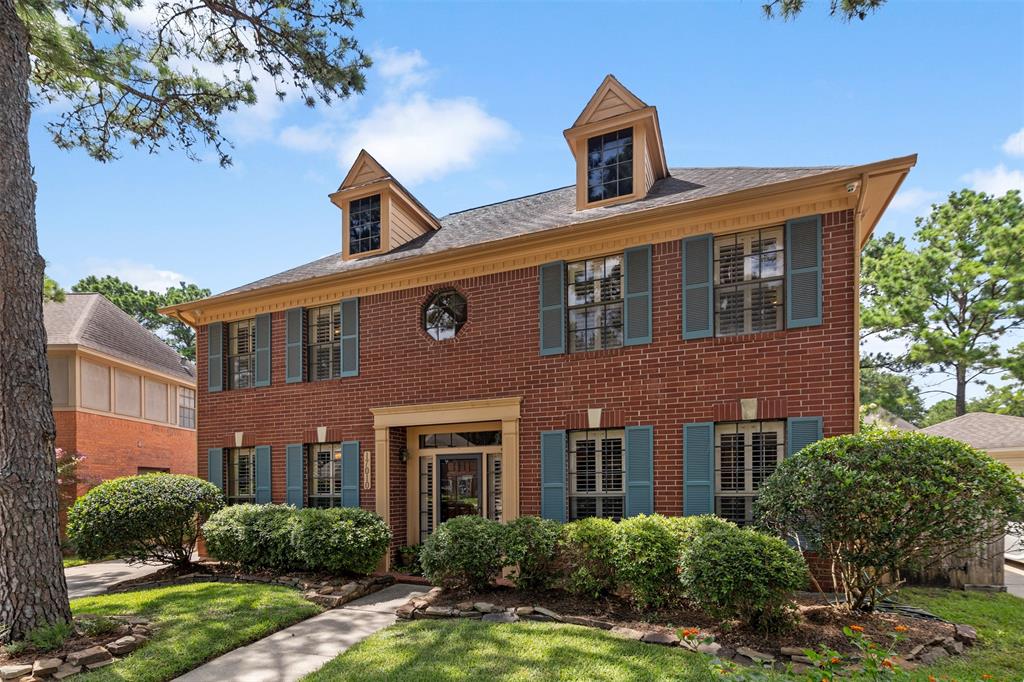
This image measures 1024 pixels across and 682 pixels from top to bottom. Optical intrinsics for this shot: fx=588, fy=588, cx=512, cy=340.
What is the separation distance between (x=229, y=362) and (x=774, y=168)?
11.0 meters

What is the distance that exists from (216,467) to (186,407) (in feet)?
31.4

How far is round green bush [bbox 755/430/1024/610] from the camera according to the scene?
5664 mm

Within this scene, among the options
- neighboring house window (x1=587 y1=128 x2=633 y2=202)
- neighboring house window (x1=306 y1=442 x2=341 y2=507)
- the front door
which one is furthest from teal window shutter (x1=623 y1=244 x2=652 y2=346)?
neighboring house window (x1=306 y1=442 x2=341 y2=507)

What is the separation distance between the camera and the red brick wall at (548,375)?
749cm

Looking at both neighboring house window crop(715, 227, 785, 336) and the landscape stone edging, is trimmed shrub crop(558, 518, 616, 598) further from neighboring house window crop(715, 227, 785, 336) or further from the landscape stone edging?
neighboring house window crop(715, 227, 785, 336)

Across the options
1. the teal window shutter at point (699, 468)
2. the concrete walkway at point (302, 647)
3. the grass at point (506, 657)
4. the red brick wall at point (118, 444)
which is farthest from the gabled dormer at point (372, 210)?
the red brick wall at point (118, 444)

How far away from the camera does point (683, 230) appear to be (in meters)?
8.35

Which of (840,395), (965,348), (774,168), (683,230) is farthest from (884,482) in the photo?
(965,348)

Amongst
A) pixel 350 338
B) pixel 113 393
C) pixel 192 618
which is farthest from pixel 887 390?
pixel 113 393

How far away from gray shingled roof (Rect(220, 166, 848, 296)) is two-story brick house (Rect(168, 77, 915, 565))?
0.27 feet

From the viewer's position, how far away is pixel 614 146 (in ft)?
32.4

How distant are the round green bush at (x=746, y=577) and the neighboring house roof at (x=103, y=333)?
51.8ft

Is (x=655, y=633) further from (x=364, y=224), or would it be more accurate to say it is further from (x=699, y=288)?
(x=364, y=224)

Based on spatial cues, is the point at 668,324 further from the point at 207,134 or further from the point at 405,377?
the point at 207,134
